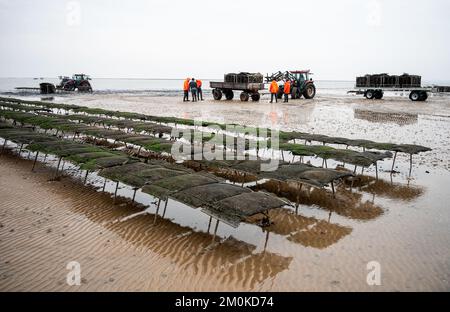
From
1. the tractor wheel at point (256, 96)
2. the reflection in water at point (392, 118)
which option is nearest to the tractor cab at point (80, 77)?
the tractor wheel at point (256, 96)

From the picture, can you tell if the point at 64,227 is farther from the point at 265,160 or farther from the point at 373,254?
the point at 373,254

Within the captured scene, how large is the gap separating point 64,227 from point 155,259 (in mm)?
2361

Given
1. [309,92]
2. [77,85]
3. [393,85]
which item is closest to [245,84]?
[309,92]

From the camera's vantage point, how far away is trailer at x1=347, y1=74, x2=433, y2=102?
111 feet

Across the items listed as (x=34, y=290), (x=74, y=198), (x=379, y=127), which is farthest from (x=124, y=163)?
(x=379, y=127)

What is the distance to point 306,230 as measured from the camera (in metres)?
6.74

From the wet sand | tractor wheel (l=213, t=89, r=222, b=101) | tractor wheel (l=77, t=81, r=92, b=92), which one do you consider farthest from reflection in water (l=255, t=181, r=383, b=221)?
tractor wheel (l=77, t=81, r=92, b=92)

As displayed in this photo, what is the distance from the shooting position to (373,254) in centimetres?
577

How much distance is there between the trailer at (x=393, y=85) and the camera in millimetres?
33750

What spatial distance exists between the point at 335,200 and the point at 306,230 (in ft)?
6.49

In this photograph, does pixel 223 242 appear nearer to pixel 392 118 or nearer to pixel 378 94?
pixel 392 118

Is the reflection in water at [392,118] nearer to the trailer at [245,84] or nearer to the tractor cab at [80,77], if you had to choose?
the trailer at [245,84]

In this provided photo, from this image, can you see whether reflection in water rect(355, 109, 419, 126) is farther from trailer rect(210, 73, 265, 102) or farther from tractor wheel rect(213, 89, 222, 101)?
tractor wheel rect(213, 89, 222, 101)

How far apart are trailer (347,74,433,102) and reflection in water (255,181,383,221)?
98.2 feet
